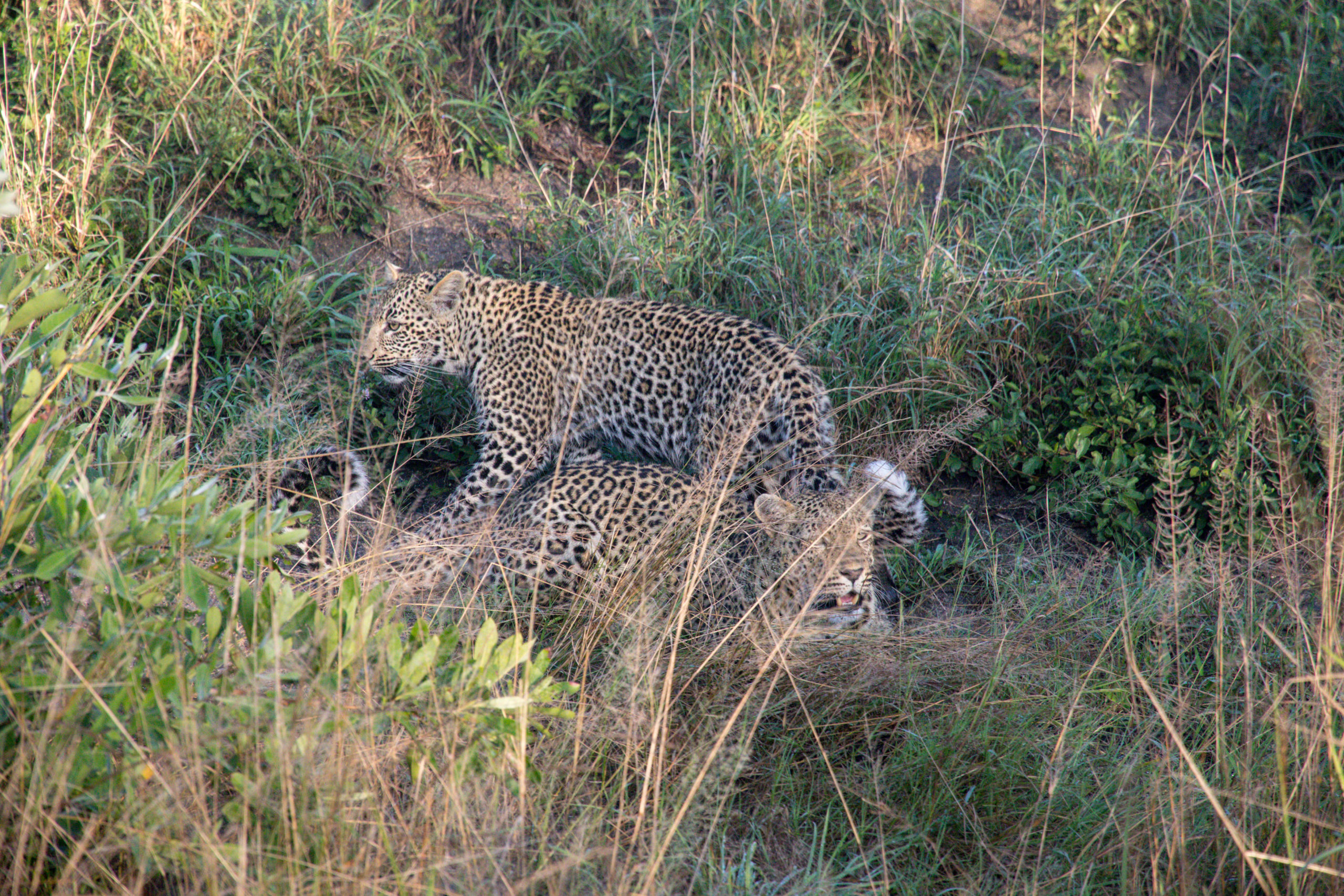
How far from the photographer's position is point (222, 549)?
2.88 m

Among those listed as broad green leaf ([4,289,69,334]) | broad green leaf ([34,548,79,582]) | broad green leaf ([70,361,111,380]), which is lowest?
broad green leaf ([34,548,79,582])

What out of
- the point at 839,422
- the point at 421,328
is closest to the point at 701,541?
the point at 839,422

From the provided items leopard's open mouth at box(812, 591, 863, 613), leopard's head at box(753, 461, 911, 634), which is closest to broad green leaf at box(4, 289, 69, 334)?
leopard's head at box(753, 461, 911, 634)

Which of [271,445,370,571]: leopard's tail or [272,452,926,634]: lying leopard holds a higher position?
[272,452,926,634]: lying leopard

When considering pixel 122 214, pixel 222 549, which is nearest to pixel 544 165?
pixel 122 214

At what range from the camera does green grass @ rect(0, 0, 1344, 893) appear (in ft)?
9.37

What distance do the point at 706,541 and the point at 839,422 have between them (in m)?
2.75

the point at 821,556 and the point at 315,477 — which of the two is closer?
the point at 821,556

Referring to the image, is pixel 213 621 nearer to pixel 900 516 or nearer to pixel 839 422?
pixel 900 516

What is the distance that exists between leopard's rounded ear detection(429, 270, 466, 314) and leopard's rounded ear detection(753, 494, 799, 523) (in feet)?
9.32

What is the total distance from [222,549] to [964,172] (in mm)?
6386

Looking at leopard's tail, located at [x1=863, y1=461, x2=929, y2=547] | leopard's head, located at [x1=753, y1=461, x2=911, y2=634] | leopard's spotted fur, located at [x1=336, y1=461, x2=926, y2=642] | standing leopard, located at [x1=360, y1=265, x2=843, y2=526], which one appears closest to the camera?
leopard's spotted fur, located at [x1=336, y1=461, x2=926, y2=642]

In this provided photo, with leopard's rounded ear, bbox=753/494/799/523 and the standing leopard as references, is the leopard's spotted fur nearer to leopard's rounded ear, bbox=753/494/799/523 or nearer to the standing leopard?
leopard's rounded ear, bbox=753/494/799/523

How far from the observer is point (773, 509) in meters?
4.66
